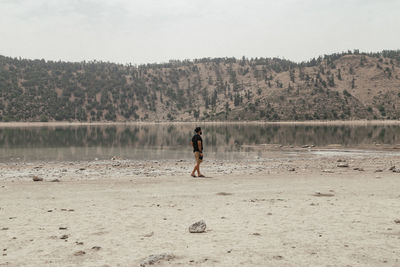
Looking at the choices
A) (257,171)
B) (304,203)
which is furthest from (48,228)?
(257,171)

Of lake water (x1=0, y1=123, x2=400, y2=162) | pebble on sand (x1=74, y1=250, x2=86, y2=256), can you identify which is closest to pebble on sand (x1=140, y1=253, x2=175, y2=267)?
pebble on sand (x1=74, y1=250, x2=86, y2=256)

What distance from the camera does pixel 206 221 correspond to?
10.2 m

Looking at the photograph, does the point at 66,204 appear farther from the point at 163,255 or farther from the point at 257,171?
the point at 257,171

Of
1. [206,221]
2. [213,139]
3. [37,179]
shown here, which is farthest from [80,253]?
[213,139]

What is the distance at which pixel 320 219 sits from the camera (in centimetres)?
1022

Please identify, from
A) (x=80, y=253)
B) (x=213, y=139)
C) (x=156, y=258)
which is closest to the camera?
(x=156, y=258)

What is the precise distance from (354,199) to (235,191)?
418 centimetres

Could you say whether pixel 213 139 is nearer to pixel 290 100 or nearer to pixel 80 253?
pixel 80 253

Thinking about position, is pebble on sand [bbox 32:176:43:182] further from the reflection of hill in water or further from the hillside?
the hillside

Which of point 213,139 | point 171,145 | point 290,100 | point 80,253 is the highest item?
point 290,100

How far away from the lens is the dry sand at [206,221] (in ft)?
24.7

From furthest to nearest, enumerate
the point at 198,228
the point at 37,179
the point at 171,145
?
1. the point at 171,145
2. the point at 37,179
3. the point at 198,228

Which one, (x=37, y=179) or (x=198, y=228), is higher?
(x=198, y=228)

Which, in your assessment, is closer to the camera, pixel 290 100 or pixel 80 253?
pixel 80 253
